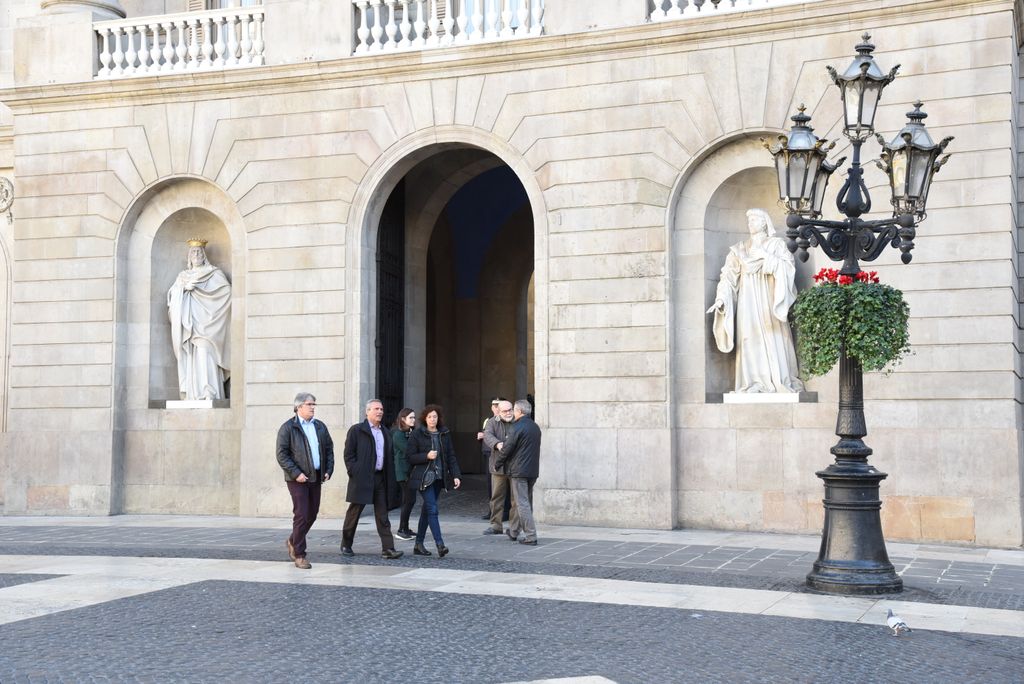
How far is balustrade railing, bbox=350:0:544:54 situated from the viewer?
17.6 meters

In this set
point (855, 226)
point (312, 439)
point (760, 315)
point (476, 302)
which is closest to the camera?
point (855, 226)

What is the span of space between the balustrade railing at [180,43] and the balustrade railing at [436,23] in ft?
6.00

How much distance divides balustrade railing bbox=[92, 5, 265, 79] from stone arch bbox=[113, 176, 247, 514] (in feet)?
6.40

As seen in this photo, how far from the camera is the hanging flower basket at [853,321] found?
35.8ft

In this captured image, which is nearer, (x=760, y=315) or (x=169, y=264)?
(x=760, y=315)

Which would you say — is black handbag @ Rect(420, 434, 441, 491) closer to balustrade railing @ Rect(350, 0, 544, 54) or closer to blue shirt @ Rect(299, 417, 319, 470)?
blue shirt @ Rect(299, 417, 319, 470)

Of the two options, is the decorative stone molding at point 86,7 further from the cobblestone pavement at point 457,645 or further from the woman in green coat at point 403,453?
the cobblestone pavement at point 457,645

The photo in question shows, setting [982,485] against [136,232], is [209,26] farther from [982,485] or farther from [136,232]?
[982,485]

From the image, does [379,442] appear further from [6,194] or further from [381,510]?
[6,194]

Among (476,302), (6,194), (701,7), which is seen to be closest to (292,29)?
(701,7)

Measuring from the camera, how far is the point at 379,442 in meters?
13.4

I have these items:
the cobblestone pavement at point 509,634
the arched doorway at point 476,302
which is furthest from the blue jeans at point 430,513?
the arched doorway at point 476,302

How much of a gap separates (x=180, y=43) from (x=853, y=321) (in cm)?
1292

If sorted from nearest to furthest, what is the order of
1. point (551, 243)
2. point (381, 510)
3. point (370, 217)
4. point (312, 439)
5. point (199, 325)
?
point (312, 439) → point (381, 510) → point (551, 243) → point (370, 217) → point (199, 325)
